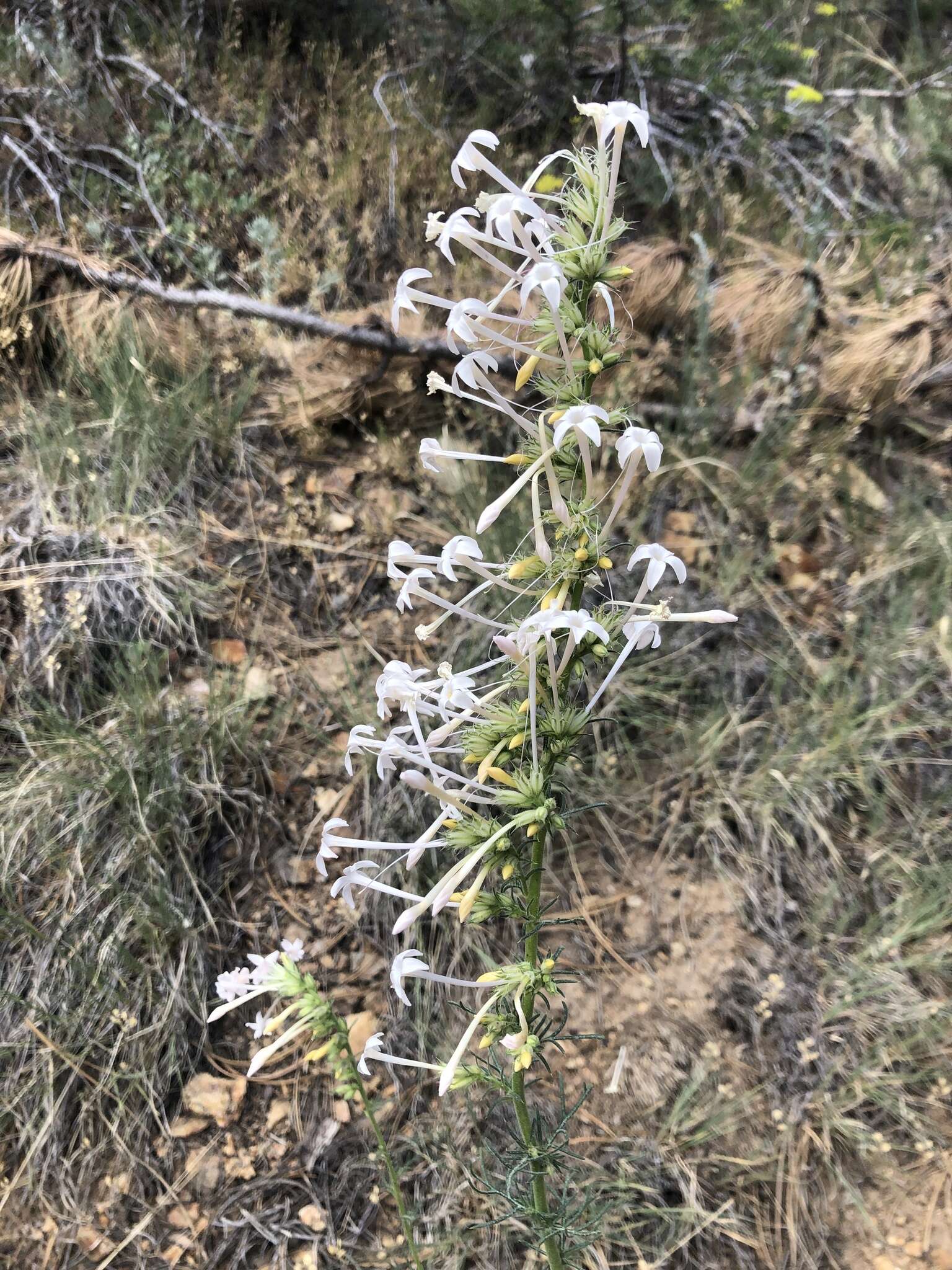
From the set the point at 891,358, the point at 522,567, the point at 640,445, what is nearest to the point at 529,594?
the point at 522,567

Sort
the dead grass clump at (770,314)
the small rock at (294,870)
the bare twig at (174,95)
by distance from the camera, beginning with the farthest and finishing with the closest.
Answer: the bare twig at (174,95) → the dead grass clump at (770,314) → the small rock at (294,870)

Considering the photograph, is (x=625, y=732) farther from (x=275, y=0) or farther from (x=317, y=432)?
(x=275, y=0)

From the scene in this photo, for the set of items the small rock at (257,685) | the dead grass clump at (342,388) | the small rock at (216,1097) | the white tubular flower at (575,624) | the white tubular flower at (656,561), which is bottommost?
the small rock at (216,1097)

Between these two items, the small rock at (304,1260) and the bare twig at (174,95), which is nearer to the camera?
the small rock at (304,1260)

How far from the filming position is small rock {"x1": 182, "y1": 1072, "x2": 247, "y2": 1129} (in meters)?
1.96

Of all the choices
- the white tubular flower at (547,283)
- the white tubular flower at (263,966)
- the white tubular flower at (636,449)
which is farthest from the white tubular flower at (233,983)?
the white tubular flower at (547,283)

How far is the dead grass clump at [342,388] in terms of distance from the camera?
9.00ft

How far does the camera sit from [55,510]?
8.25ft

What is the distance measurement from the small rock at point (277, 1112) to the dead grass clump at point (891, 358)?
8.86 feet

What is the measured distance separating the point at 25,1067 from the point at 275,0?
14.2ft

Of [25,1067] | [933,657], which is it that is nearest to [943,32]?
[933,657]

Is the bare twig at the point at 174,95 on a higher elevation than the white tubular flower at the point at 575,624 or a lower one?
higher

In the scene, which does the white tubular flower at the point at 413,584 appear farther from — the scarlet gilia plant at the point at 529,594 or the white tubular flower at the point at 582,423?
the white tubular flower at the point at 582,423

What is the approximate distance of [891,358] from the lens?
9.06 feet
